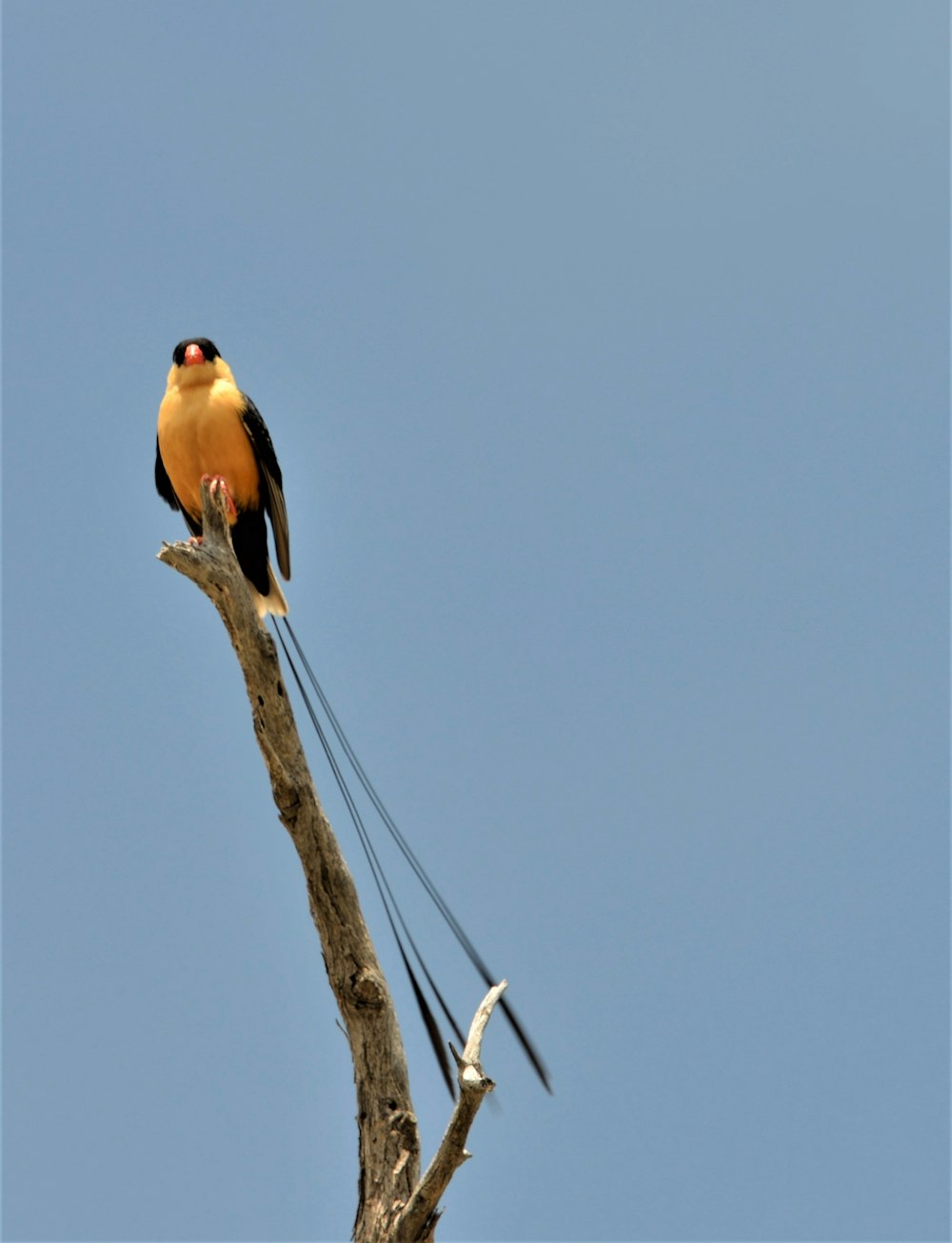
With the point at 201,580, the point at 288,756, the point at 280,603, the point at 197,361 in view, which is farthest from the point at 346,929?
the point at 197,361

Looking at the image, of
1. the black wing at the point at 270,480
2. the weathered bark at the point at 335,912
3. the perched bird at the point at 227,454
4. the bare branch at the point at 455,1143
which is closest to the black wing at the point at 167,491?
the perched bird at the point at 227,454

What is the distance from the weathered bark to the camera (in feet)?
15.7

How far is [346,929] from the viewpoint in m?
4.99

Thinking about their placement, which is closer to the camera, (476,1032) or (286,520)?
(476,1032)

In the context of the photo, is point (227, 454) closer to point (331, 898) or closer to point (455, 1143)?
point (331, 898)

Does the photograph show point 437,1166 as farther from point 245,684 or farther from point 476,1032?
point 245,684

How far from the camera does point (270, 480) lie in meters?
6.31

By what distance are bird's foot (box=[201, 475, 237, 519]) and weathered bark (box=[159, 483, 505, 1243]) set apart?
0.53 feet

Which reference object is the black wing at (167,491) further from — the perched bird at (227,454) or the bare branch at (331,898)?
the bare branch at (331,898)

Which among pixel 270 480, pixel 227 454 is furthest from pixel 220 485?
pixel 270 480

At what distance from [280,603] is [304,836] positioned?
1.63m

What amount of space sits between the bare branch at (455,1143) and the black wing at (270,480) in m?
2.72

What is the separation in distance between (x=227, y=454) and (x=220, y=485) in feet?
2.13

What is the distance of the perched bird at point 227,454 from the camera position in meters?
6.14
